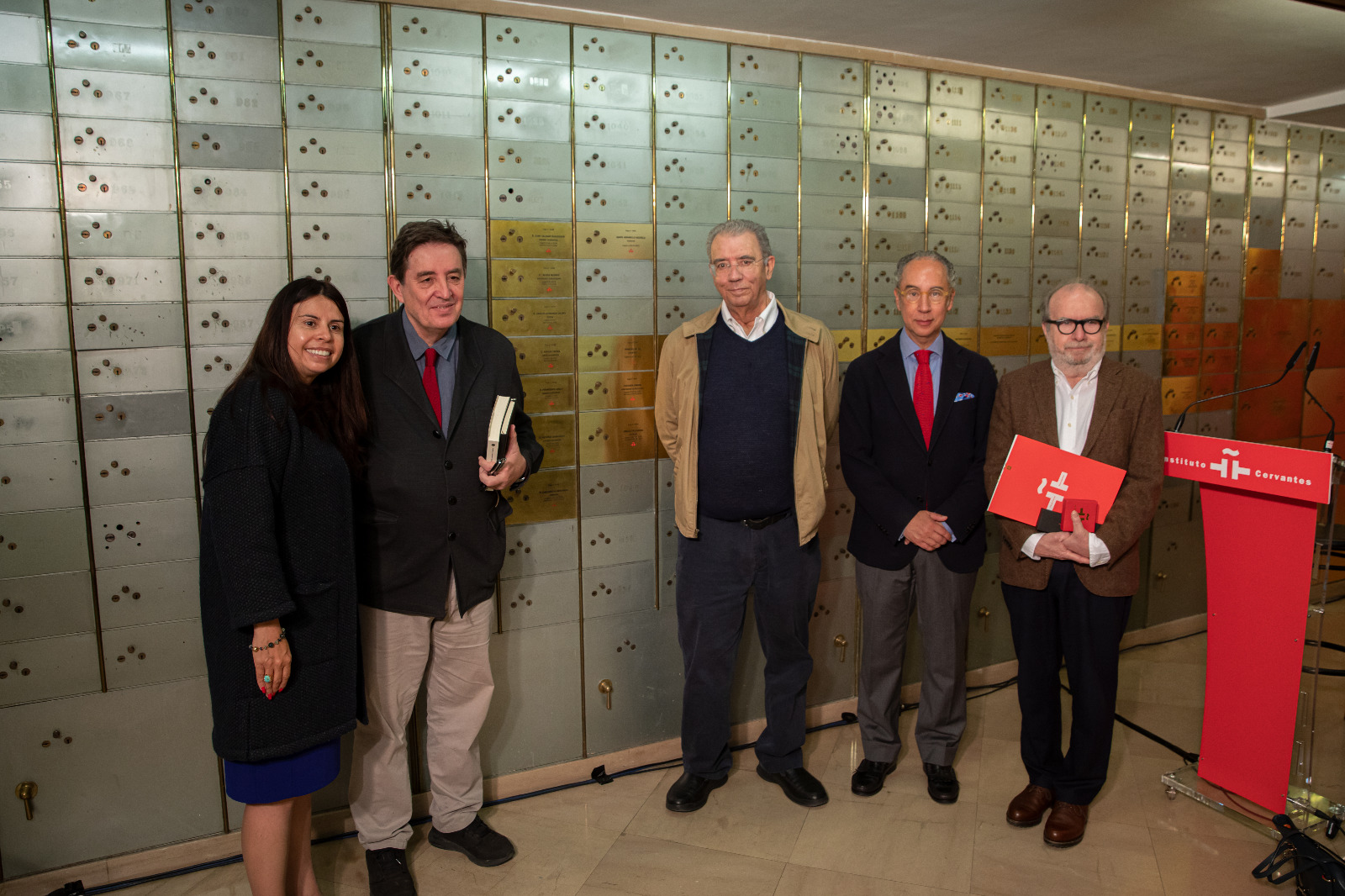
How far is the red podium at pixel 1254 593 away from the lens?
223 centimetres

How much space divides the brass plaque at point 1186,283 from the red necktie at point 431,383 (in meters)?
3.29

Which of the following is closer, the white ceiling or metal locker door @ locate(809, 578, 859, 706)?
the white ceiling

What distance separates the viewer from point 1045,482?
231cm

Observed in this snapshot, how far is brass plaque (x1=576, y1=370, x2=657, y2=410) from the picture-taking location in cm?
272

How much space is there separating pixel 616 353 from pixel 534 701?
3.83 feet

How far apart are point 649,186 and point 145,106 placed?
1.41 meters

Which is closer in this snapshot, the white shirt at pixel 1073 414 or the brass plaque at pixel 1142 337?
the white shirt at pixel 1073 414

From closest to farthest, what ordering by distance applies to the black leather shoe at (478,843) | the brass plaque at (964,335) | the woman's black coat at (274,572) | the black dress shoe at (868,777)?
the woman's black coat at (274,572), the black leather shoe at (478,843), the black dress shoe at (868,777), the brass plaque at (964,335)

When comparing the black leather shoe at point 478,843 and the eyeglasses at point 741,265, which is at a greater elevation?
the eyeglasses at point 741,265

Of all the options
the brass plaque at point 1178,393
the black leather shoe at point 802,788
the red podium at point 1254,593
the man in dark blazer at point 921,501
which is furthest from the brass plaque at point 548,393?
the brass plaque at point 1178,393

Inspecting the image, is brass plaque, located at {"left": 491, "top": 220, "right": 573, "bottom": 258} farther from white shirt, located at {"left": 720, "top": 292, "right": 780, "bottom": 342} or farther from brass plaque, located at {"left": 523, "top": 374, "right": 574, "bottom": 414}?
white shirt, located at {"left": 720, "top": 292, "right": 780, "bottom": 342}


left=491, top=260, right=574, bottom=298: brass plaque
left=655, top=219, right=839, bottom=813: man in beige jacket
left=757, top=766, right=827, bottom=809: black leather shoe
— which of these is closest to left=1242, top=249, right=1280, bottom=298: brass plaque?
left=655, top=219, right=839, bottom=813: man in beige jacket

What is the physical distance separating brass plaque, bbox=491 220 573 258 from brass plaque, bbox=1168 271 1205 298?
9.15 feet

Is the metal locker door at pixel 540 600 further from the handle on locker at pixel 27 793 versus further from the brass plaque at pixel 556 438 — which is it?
the handle on locker at pixel 27 793
